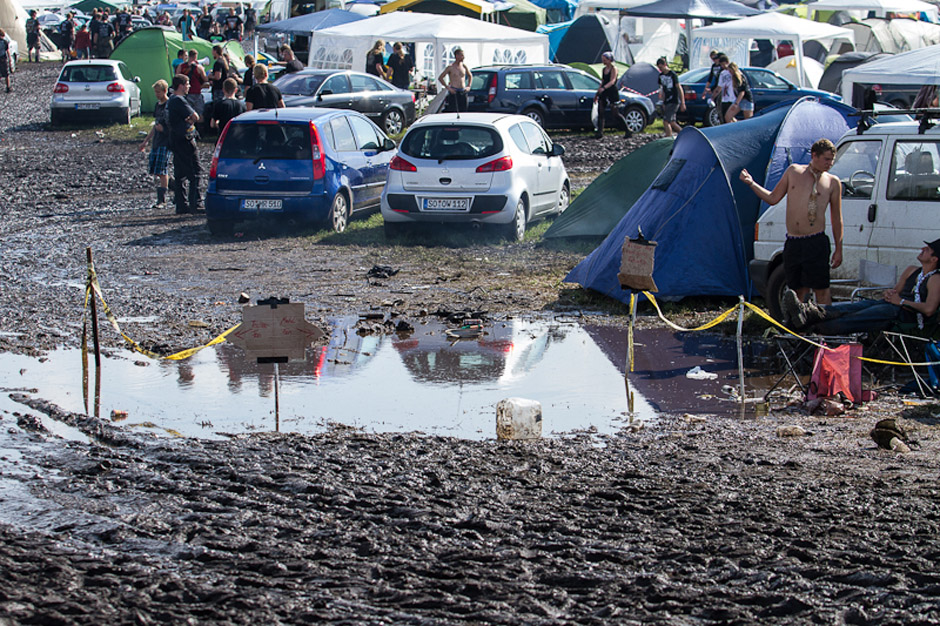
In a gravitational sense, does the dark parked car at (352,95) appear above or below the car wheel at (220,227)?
above

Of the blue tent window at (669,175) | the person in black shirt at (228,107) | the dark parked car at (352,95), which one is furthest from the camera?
the dark parked car at (352,95)

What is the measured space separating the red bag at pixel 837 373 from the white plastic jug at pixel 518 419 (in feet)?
6.90

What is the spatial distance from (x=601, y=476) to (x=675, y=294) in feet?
17.2

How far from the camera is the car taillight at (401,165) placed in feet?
47.0

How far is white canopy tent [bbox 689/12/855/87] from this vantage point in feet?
103

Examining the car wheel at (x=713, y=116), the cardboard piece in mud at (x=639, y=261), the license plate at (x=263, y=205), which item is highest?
the car wheel at (x=713, y=116)

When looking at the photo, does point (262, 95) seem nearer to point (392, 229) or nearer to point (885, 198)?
point (392, 229)

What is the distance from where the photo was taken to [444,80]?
23953 millimetres

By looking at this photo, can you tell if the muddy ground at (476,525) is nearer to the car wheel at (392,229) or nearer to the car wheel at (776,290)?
the car wheel at (776,290)

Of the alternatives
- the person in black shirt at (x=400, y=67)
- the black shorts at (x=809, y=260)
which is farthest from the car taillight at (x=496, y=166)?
the person in black shirt at (x=400, y=67)

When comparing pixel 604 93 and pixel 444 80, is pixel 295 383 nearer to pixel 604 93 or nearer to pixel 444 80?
pixel 444 80

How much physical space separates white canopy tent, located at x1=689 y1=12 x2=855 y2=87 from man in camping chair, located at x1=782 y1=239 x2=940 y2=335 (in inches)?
952

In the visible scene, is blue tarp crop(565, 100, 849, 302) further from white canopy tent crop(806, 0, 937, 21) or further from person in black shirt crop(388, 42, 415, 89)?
white canopy tent crop(806, 0, 937, 21)

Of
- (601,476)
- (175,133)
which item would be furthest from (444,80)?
(601,476)
